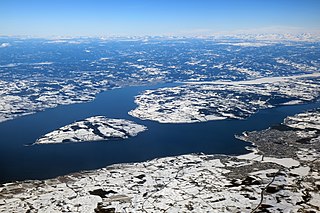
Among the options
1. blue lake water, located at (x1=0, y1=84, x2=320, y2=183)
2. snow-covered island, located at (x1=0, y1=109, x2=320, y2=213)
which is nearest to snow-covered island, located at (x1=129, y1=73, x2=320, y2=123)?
blue lake water, located at (x1=0, y1=84, x2=320, y2=183)

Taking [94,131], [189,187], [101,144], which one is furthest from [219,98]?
[189,187]

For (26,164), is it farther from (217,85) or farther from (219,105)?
(217,85)

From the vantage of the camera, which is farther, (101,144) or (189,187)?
(101,144)

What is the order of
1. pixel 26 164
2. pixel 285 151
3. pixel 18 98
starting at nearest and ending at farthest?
pixel 26 164
pixel 285 151
pixel 18 98

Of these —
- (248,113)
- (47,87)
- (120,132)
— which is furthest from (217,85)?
(120,132)

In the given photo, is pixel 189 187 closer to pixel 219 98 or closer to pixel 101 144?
pixel 101 144

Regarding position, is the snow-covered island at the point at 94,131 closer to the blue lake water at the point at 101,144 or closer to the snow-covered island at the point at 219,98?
the blue lake water at the point at 101,144

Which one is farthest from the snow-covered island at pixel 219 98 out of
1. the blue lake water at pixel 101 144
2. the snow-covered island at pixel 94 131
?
the snow-covered island at pixel 94 131
